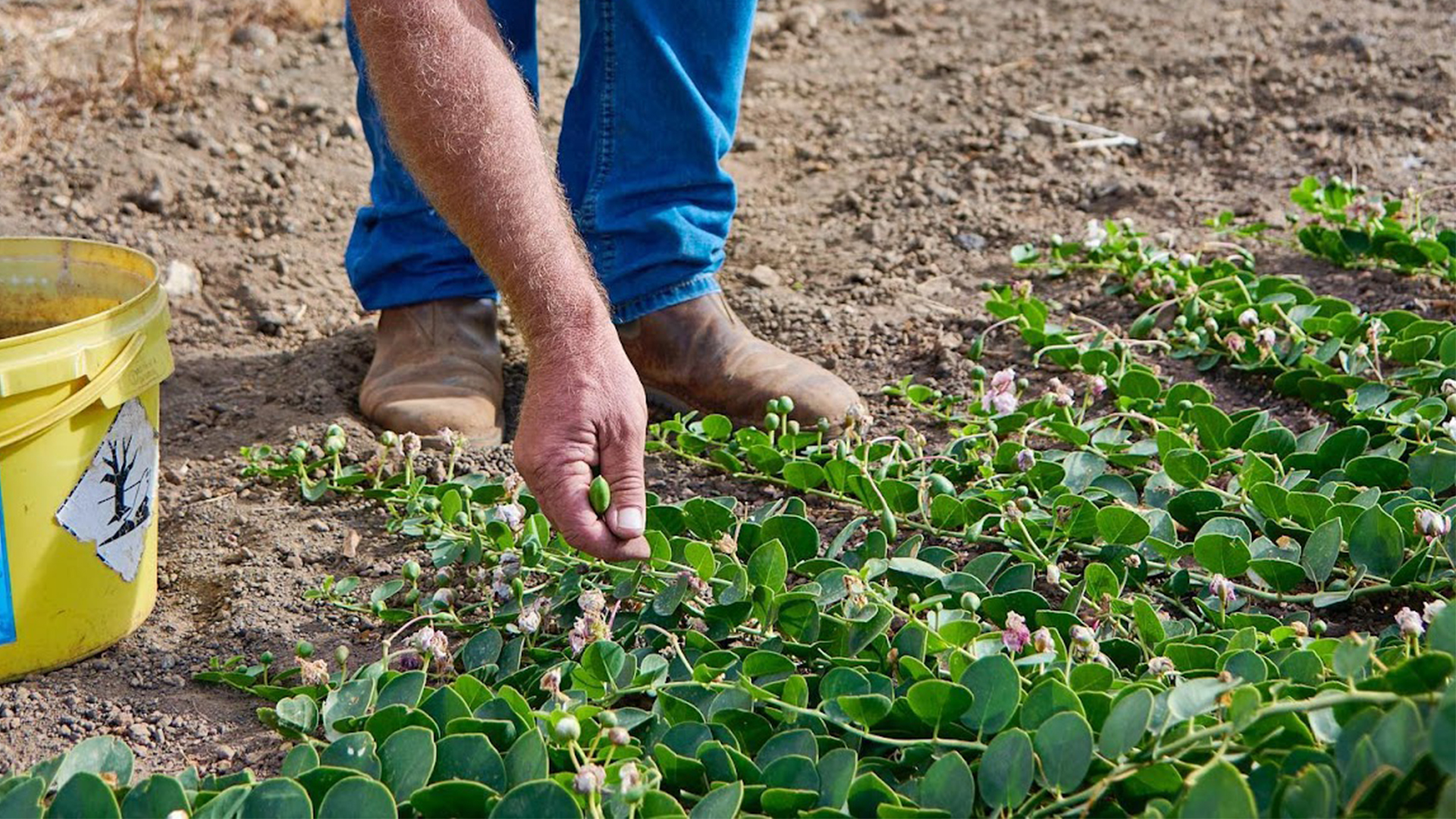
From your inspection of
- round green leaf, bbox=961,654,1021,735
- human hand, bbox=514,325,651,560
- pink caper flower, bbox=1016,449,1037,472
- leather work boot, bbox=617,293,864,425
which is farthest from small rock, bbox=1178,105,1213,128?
round green leaf, bbox=961,654,1021,735

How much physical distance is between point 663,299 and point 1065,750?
4.34 feet

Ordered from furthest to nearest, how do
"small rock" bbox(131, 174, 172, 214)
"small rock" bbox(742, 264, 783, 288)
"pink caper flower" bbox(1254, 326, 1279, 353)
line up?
"small rock" bbox(131, 174, 172, 214) → "small rock" bbox(742, 264, 783, 288) → "pink caper flower" bbox(1254, 326, 1279, 353)

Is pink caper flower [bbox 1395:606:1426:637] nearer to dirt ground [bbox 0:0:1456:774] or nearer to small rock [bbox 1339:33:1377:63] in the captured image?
dirt ground [bbox 0:0:1456:774]

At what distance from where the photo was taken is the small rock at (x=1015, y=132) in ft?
11.1

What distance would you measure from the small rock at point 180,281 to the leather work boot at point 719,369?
91cm

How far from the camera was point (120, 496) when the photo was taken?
173 centimetres

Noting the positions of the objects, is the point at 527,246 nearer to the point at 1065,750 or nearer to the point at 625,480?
the point at 625,480

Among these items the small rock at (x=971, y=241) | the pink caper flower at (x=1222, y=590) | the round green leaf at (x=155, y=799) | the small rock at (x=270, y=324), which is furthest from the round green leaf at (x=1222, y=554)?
the small rock at (x=270, y=324)

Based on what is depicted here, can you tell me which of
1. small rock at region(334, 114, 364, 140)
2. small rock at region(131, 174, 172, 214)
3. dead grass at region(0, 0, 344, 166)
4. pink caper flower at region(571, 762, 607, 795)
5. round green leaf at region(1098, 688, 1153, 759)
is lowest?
small rock at region(131, 174, 172, 214)

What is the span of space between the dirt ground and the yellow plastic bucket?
0.07m

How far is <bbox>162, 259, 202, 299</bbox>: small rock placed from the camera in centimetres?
279

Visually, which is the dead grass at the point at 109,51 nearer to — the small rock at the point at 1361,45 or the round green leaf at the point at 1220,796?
the small rock at the point at 1361,45

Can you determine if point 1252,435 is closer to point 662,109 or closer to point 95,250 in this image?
point 662,109

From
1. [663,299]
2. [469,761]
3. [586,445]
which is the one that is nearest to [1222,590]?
[586,445]
